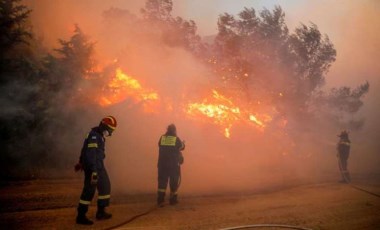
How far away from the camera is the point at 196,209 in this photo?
813 centimetres

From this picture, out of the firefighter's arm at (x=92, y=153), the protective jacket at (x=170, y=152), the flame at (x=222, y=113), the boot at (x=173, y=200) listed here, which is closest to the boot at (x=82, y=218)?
the firefighter's arm at (x=92, y=153)

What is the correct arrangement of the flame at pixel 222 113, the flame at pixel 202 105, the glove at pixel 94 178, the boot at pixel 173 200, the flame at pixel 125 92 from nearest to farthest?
the glove at pixel 94 178 < the boot at pixel 173 200 < the flame at pixel 125 92 < the flame at pixel 202 105 < the flame at pixel 222 113

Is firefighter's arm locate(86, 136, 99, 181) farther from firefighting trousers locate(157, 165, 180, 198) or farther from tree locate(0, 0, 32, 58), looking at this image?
tree locate(0, 0, 32, 58)

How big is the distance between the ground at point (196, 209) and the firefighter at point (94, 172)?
291 mm

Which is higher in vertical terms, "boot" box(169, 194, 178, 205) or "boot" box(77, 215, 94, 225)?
"boot" box(169, 194, 178, 205)

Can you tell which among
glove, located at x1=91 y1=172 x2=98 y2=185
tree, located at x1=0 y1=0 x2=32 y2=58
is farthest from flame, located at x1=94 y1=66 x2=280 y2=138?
glove, located at x1=91 y1=172 x2=98 y2=185

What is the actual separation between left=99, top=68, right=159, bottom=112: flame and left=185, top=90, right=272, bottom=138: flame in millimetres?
2590

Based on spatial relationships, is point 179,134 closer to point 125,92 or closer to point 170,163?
point 125,92

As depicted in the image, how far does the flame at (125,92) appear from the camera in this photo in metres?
15.2

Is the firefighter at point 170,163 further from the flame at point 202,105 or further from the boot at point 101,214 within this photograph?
the flame at point 202,105

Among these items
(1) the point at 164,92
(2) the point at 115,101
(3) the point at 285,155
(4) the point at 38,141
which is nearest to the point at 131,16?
(1) the point at 164,92

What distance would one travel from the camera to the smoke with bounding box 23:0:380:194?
43.5 ft

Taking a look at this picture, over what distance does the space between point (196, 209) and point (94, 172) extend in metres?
3.15

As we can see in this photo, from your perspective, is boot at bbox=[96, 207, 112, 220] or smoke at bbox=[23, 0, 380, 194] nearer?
boot at bbox=[96, 207, 112, 220]
